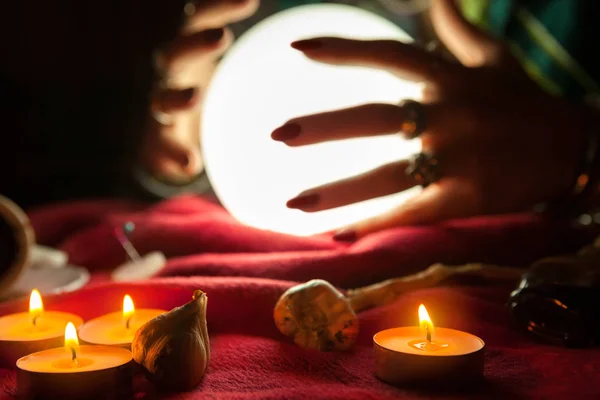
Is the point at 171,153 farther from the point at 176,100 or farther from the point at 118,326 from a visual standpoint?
the point at 118,326

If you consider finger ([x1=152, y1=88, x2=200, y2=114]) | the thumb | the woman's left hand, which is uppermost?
the thumb

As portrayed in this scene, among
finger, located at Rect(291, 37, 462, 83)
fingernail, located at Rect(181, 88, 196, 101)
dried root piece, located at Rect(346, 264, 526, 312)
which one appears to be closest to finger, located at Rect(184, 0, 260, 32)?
fingernail, located at Rect(181, 88, 196, 101)

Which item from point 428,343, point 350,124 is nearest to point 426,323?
point 428,343

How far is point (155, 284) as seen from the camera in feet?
1.86

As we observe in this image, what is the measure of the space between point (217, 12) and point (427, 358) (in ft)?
2.01

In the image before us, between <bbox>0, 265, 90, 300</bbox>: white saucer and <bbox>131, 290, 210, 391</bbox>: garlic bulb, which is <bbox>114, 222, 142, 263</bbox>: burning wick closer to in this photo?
<bbox>0, 265, 90, 300</bbox>: white saucer

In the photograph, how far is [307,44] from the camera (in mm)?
638

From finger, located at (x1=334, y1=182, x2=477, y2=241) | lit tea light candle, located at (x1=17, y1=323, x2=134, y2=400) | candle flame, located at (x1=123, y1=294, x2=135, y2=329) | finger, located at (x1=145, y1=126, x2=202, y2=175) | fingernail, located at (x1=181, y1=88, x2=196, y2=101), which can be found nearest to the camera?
lit tea light candle, located at (x1=17, y1=323, x2=134, y2=400)

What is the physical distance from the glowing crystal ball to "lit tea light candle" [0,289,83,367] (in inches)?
9.7

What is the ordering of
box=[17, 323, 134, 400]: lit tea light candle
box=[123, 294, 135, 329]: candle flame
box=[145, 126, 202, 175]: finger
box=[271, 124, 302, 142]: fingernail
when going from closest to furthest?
box=[17, 323, 134, 400]: lit tea light candle
box=[123, 294, 135, 329]: candle flame
box=[271, 124, 302, 142]: fingernail
box=[145, 126, 202, 175]: finger

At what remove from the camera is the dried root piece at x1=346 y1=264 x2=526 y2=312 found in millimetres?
570

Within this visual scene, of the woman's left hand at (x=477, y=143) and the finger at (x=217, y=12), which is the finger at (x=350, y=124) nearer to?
the woman's left hand at (x=477, y=143)

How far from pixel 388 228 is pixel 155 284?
0.28 meters

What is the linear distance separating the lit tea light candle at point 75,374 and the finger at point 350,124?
284 mm
